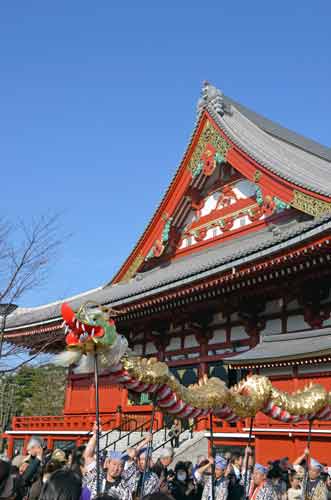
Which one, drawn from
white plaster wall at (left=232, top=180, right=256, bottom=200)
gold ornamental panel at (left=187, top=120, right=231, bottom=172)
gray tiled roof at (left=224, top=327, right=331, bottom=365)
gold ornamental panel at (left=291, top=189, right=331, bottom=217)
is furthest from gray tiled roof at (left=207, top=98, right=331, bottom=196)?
gray tiled roof at (left=224, top=327, right=331, bottom=365)

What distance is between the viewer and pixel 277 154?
60.5 ft

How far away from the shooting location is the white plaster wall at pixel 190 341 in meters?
16.9

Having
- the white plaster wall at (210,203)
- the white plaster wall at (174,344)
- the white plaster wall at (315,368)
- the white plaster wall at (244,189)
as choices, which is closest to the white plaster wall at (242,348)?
the white plaster wall at (174,344)

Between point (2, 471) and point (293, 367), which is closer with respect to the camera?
point (2, 471)

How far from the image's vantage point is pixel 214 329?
1633cm

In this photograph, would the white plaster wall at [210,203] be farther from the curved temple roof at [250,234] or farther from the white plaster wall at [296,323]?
the white plaster wall at [296,323]

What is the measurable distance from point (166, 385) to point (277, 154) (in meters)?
14.3

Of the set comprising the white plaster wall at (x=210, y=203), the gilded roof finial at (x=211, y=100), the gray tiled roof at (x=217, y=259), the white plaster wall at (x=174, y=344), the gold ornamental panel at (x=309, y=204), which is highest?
the gilded roof finial at (x=211, y=100)

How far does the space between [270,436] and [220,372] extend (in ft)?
13.5

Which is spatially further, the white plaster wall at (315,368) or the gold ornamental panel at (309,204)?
the gold ornamental panel at (309,204)

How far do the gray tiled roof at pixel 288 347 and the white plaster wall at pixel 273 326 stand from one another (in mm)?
478

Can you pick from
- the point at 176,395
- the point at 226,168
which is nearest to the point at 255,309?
the point at 226,168

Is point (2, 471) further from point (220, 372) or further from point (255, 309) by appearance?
point (220, 372)

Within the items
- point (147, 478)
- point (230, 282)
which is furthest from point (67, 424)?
point (147, 478)
